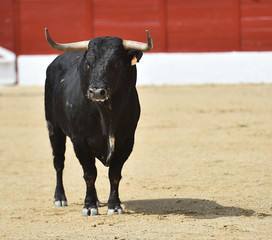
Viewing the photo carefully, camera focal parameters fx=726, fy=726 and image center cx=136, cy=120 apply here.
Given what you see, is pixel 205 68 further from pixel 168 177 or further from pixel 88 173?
pixel 88 173

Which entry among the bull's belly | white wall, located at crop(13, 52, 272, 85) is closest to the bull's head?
the bull's belly

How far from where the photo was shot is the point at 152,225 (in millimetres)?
4645

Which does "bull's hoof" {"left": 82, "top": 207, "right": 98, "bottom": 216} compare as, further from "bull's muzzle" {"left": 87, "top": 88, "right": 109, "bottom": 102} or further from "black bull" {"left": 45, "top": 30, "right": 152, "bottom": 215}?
"bull's muzzle" {"left": 87, "top": 88, "right": 109, "bottom": 102}

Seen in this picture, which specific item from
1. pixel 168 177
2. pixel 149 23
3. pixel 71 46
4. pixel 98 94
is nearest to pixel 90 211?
pixel 98 94

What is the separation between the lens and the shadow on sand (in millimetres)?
5035

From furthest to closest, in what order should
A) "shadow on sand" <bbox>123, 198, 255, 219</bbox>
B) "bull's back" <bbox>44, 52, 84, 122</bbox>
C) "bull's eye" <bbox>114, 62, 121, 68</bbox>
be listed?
"bull's back" <bbox>44, 52, 84, 122</bbox>
"shadow on sand" <bbox>123, 198, 255, 219</bbox>
"bull's eye" <bbox>114, 62, 121, 68</bbox>

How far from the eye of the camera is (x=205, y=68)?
556 inches

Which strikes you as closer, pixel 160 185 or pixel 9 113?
pixel 160 185

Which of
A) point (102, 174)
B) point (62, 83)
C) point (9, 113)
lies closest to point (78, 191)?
point (102, 174)

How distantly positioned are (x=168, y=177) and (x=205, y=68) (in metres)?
7.73

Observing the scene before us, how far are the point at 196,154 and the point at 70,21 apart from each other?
8.16m

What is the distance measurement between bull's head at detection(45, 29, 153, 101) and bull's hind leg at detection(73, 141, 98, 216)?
0.43 m

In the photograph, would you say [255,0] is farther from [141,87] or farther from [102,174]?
[102,174]

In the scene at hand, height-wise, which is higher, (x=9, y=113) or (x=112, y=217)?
(x=112, y=217)
